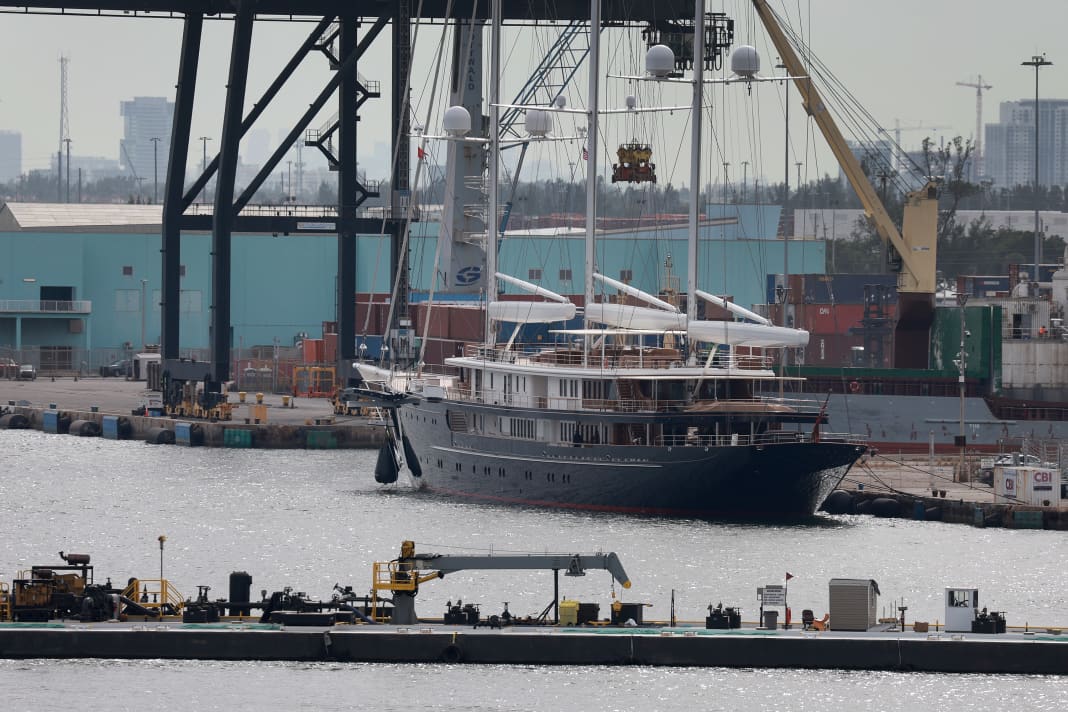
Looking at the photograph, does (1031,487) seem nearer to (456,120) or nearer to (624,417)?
(624,417)

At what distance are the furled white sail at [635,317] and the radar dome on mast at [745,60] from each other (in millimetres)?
7356

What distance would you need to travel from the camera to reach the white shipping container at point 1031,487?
62.2 metres

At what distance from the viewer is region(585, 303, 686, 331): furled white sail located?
67.4 metres

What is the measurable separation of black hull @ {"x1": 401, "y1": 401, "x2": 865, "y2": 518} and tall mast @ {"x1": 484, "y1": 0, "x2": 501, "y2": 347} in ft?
18.1

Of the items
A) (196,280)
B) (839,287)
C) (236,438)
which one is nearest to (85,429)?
(236,438)

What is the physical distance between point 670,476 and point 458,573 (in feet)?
38.0

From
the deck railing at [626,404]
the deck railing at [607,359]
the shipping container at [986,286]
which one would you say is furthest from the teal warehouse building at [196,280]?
Result: the deck railing at [626,404]

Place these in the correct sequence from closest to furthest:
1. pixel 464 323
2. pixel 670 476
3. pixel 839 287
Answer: pixel 670 476 < pixel 464 323 < pixel 839 287

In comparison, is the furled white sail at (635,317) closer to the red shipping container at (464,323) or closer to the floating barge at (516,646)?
the red shipping container at (464,323)

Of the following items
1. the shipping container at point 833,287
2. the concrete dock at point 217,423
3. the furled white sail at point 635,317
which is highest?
the shipping container at point 833,287

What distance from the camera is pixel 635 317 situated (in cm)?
6769

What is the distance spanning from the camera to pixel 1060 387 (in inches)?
3374

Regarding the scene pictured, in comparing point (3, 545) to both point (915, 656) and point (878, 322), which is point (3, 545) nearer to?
point (915, 656)

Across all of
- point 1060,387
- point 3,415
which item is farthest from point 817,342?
point 3,415
